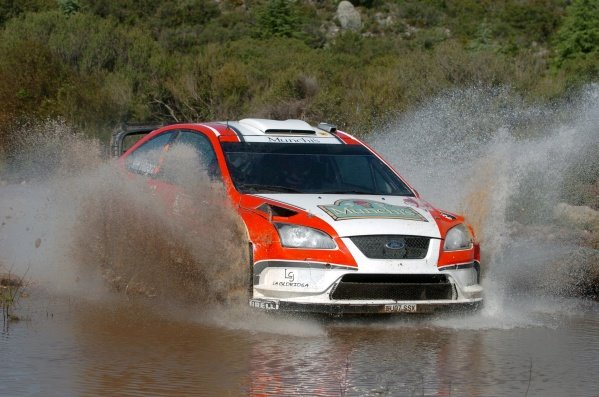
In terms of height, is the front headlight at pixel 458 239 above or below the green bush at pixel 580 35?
below

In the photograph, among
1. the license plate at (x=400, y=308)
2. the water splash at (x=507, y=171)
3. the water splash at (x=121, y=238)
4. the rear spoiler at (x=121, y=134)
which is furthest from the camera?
the rear spoiler at (x=121, y=134)

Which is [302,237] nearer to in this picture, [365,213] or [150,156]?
[365,213]

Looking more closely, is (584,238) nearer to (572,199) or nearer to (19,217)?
(572,199)

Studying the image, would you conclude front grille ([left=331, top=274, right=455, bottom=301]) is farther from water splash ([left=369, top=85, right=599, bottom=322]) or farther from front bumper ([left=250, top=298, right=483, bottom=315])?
water splash ([left=369, top=85, right=599, bottom=322])

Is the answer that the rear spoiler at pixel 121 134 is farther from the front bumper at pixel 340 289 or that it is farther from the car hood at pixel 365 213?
the front bumper at pixel 340 289

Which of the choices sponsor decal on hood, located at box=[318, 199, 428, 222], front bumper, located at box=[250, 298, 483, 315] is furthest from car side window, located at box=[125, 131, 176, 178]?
front bumper, located at box=[250, 298, 483, 315]

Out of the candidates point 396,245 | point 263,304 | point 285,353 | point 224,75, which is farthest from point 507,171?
point 224,75

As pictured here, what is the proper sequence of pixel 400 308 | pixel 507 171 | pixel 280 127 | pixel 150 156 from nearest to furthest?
1. pixel 400 308
2. pixel 280 127
3. pixel 150 156
4. pixel 507 171

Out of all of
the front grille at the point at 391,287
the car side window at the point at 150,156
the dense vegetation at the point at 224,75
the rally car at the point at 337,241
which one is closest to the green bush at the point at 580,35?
the dense vegetation at the point at 224,75

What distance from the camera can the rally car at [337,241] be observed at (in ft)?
27.7

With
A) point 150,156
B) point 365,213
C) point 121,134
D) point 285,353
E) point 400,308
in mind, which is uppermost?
point 121,134

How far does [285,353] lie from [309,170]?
2572 mm

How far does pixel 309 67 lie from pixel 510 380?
32902mm

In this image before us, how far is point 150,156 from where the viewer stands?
10844 millimetres
